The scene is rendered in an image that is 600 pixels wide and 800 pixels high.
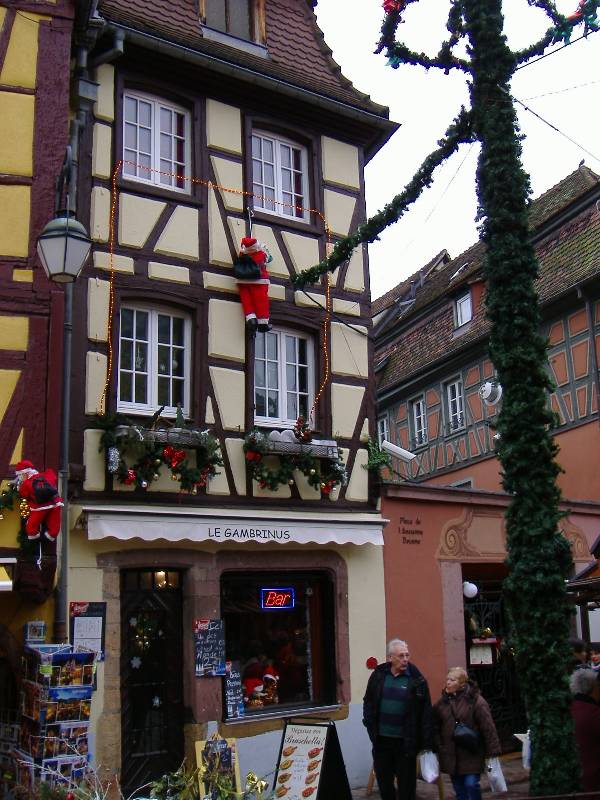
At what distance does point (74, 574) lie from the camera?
34.2ft

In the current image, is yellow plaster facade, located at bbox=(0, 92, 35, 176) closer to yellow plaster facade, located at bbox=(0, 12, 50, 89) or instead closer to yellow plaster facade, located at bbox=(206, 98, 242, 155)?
yellow plaster facade, located at bbox=(0, 12, 50, 89)

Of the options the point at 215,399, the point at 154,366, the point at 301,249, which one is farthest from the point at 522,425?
the point at 301,249

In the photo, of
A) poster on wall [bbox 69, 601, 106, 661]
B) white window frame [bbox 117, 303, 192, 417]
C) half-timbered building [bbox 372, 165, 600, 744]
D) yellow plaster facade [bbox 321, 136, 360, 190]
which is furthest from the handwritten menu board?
yellow plaster facade [bbox 321, 136, 360, 190]

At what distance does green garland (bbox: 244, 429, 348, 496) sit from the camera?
11.8 meters

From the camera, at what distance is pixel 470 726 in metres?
8.89

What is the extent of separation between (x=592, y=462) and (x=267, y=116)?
9284 millimetres

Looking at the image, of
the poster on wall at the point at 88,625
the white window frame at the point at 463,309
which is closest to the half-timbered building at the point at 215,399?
the poster on wall at the point at 88,625

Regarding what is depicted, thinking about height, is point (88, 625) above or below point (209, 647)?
above

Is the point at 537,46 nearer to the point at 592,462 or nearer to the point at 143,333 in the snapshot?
the point at 143,333

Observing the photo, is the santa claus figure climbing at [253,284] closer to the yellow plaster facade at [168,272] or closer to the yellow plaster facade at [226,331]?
the yellow plaster facade at [226,331]

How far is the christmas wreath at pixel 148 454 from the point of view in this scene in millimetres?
10688

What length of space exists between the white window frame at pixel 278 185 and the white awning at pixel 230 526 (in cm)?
402

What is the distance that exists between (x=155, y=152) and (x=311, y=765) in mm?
7326

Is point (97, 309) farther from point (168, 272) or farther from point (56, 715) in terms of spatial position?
point (56, 715)
